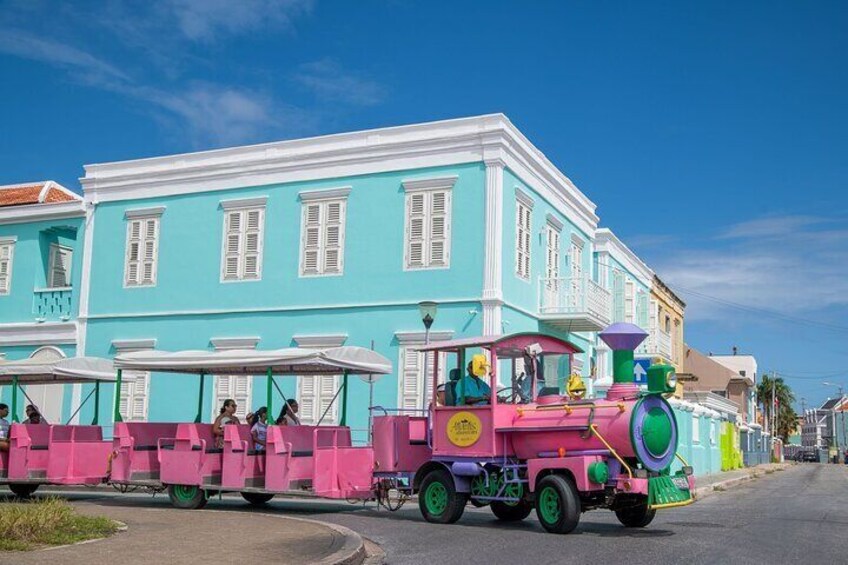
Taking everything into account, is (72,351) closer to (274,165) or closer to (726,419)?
(274,165)

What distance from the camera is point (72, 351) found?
91.8 feet

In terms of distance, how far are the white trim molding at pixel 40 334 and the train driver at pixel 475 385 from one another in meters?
17.0

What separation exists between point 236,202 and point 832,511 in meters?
16.1

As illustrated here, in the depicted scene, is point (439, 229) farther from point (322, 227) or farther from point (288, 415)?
point (288, 415)

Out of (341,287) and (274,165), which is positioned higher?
(274,165)

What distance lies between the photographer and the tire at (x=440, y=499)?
45.9 feet

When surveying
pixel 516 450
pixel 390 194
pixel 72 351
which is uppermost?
pixel 390 194

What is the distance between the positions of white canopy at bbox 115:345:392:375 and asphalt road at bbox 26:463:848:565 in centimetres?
232

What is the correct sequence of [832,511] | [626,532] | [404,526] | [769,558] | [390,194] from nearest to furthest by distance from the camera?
[769,558] → [626,532] → [404,526] → [832,511] → [390,194]

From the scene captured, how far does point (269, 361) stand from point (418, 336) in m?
8.15

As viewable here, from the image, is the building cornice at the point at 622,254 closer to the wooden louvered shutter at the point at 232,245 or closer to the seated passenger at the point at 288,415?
the wooden louvered shutter at the point at 232,245

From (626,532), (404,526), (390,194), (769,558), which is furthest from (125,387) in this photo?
(769,558)

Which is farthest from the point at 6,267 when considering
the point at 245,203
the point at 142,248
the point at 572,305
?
the point at 572,305

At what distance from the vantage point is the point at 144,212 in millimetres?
Answer: 27703
